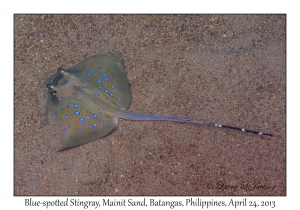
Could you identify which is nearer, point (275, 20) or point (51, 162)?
point (51, 162)

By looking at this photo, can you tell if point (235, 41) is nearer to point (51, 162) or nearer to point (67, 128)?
point (67, 128)

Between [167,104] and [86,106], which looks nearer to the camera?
[86,106]

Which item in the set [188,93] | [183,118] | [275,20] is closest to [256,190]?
[183,118]
